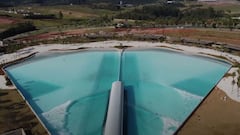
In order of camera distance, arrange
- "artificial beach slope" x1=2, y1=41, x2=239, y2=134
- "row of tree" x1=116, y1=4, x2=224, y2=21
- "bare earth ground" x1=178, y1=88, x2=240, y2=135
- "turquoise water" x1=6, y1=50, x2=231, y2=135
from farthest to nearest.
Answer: "row of tree" x1=116, y1=4, x2=224, y2=21
"artificial beach slope" x1=2, y1=41, x2=239, y2=134
"turquoise water" x1=6, y1=50, x2=231, y2=135
"bare earth ground" x1=178, y1=88, x2=240, y2=135

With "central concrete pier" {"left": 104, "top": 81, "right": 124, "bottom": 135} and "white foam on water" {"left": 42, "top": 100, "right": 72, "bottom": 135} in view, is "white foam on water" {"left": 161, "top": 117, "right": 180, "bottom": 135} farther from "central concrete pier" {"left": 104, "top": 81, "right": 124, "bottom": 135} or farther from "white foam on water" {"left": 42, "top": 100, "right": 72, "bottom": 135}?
"white foam on water" {"left": 42, "top": 100, "right": 72, "bottom": 135}

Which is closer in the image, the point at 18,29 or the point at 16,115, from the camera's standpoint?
the point at 16,115

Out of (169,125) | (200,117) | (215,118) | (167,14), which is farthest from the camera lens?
(167,14)

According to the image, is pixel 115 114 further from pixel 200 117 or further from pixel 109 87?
pixel 109 87

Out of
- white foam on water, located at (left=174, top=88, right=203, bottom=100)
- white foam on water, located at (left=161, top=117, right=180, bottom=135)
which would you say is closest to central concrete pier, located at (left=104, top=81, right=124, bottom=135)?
white foam on water, located at (left=161, top=117, right=180, bottom=135)

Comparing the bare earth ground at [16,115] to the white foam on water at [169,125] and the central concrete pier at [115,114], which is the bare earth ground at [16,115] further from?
the white foam on water at [169,125]

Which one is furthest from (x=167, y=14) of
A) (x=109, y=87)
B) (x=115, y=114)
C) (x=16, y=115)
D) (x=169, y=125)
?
(x=16, y=115)

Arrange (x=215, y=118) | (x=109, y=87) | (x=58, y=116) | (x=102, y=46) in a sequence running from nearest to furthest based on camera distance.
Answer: (x=215, y=118), (x=58, y=116), (x=109, y=87), (x=102, y=46)

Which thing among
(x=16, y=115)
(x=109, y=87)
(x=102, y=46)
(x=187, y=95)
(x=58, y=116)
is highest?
(x=102, y=46)

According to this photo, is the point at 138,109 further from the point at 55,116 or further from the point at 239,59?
the point at 239,59
